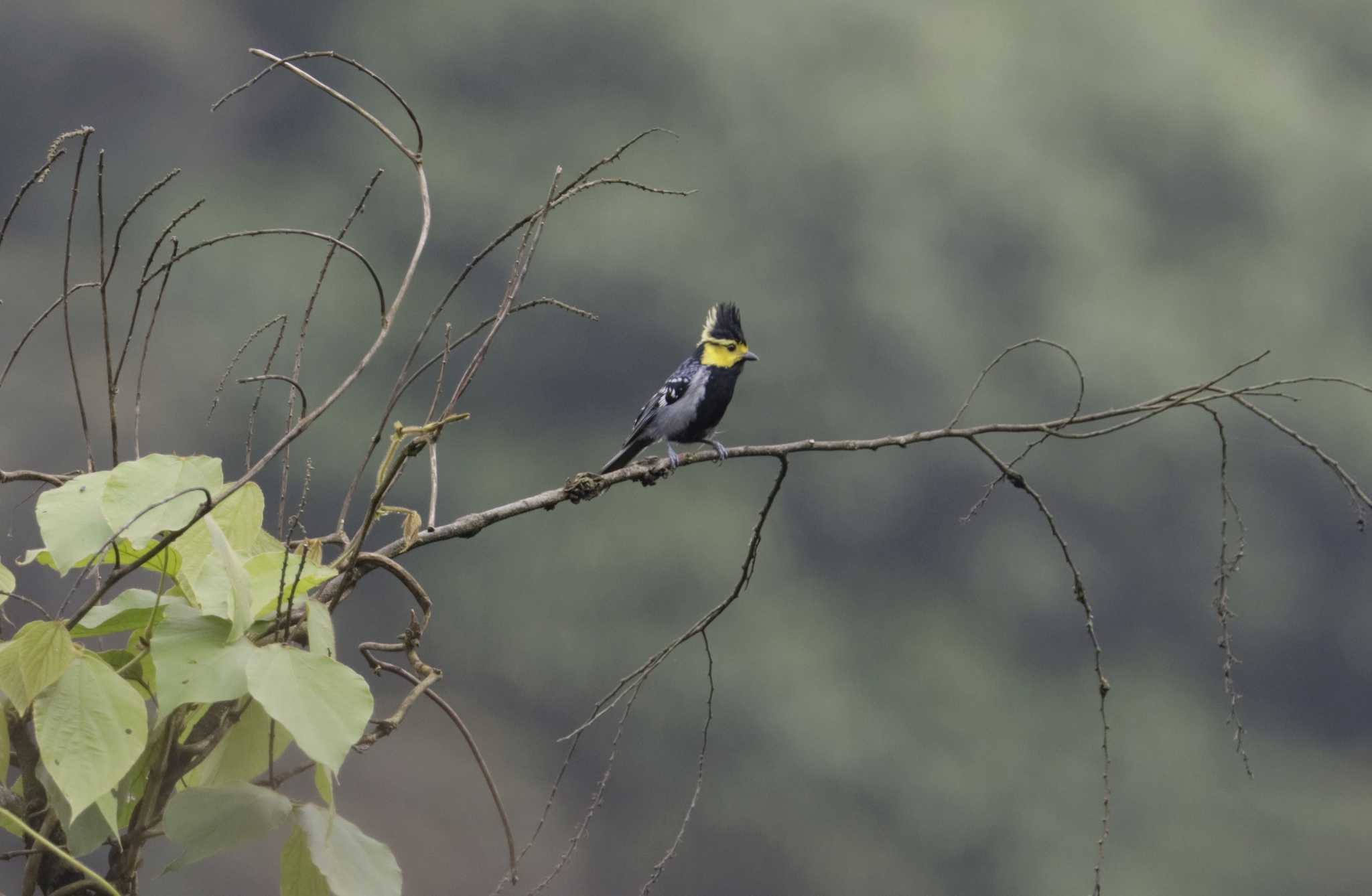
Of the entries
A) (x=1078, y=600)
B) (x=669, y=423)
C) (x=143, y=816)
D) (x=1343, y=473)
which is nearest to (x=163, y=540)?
(x=143, y=816)

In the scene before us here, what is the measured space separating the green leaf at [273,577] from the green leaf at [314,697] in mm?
47

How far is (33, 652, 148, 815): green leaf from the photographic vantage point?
71 cm

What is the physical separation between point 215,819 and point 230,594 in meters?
0.14

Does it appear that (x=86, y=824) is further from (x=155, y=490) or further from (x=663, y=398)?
(x=663, y=398)

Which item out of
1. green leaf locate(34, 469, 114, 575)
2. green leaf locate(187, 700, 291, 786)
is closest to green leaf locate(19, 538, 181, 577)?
green leaf locate(34, 469, 114, 575)

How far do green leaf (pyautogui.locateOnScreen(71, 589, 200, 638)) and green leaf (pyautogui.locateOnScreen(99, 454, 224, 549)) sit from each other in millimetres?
34

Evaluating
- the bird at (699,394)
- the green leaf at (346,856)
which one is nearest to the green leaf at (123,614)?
the green leaf at (346,856)

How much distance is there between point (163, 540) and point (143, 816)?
0.20 metres

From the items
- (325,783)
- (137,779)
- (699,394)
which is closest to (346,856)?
(325,783)

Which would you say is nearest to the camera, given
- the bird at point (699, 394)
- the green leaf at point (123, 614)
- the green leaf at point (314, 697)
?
the green leaf at point (314, 697)

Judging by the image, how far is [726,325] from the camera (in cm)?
197

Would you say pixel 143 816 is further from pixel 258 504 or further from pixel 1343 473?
pixel 1343 473

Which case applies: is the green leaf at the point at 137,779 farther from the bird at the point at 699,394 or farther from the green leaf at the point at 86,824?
the bird at the point at 699,394

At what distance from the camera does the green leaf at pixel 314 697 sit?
704 millimetres
